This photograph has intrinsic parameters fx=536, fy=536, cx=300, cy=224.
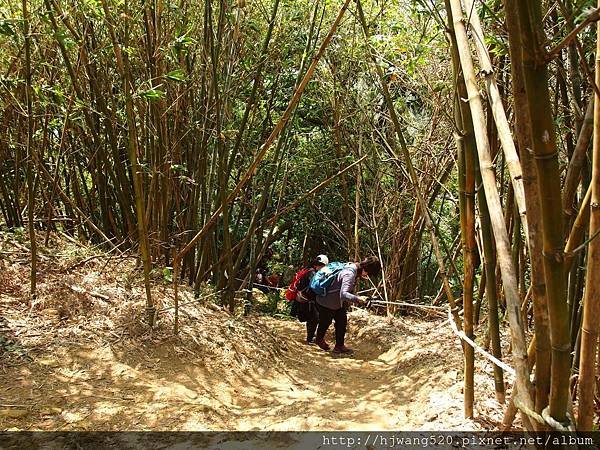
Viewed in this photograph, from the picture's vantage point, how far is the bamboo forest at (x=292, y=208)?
1.52 meters

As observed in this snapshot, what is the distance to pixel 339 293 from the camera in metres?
4.95

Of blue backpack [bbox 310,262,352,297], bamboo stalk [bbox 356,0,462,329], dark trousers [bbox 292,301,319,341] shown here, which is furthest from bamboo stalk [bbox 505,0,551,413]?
dark trousers [bbox 292,301,319,341]

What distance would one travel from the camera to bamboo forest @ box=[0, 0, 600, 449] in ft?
5.00

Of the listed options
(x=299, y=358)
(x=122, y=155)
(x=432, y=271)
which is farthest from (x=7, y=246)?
(x=432, y=271)

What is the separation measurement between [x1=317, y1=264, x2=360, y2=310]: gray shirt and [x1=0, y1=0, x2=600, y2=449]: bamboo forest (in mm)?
18

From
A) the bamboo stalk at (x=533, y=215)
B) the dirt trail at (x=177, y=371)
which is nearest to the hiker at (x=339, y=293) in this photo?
the dirt trail at (x=177, y=371)

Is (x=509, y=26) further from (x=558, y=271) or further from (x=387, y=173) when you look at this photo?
(x=387, y=173)

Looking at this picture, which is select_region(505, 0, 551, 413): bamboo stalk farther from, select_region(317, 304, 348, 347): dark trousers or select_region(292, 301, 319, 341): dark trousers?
select_region(292, 301, 319, 341): dark trousers

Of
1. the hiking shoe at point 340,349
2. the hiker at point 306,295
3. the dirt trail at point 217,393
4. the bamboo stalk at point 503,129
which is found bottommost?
the hiking shoe at point 340,349

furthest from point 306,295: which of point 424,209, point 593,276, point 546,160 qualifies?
point 546,160

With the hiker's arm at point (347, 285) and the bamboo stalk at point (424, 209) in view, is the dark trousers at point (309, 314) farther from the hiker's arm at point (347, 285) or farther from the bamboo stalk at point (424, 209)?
the bamboo stalk at point (424, 209)

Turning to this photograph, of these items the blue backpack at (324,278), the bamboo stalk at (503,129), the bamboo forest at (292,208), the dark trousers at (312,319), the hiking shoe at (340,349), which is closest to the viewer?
the bamboo forest at (292,208)

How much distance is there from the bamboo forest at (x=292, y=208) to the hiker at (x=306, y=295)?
4cm

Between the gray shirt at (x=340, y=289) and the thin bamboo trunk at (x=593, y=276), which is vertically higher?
the thin bamboo trunk at (x=593, y=276)
